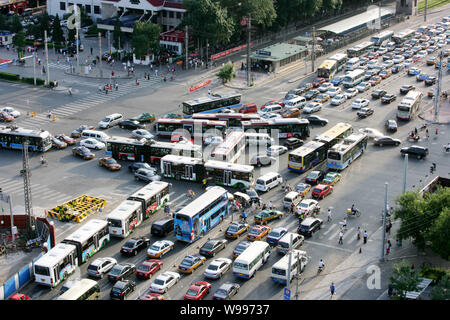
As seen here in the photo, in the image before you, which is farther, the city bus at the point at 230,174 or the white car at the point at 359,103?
the white car at the point at 359,103

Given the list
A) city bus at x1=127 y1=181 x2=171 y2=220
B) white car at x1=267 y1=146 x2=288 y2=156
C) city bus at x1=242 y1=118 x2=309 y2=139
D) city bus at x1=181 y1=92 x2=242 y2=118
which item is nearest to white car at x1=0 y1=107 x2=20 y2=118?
city bus at x1=181 y1=92 x2=242 y2=118

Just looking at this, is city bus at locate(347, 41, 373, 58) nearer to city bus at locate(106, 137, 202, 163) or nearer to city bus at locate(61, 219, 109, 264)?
city bus at locate(106, 137, 202, 163)

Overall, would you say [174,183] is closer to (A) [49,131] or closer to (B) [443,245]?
(A) [49,131]

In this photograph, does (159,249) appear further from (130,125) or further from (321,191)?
(130,125)

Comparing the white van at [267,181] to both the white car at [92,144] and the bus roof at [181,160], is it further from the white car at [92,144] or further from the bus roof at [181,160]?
the white car at [92,144]

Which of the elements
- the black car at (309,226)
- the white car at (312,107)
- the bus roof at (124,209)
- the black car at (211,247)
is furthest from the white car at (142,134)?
the black car at (309,226)

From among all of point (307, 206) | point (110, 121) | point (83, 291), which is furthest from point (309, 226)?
point (110, 121)
